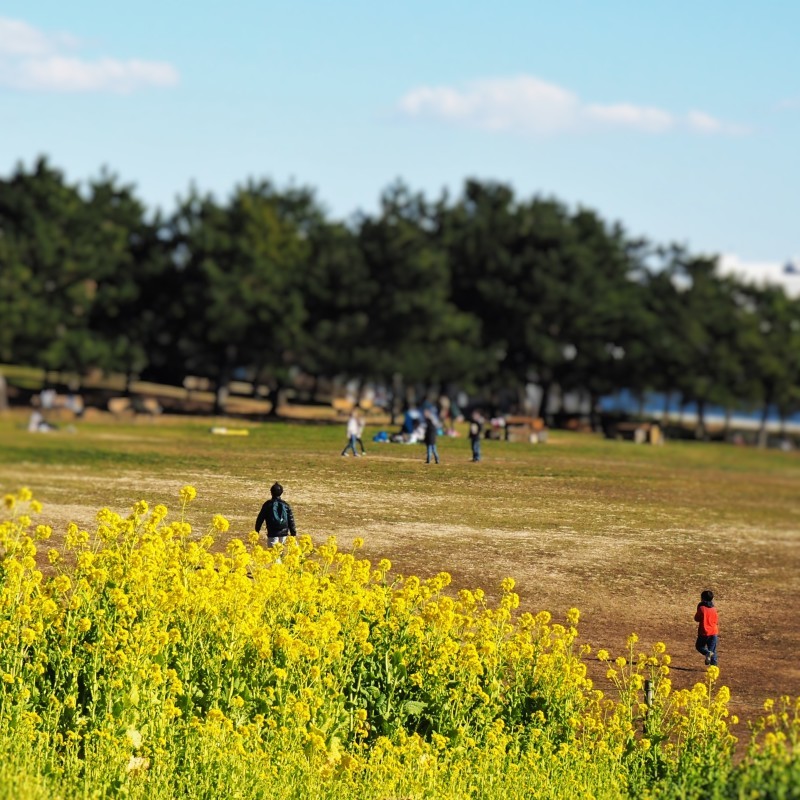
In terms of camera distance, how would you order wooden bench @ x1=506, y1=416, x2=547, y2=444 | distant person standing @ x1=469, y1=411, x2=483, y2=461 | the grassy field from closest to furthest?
the grassy field
distant person standing @ x1=469, y1=411, x2=483, y2=461
wooden bench @ x1=506, y1=416, x2=547, y2=444

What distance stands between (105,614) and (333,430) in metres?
9.50

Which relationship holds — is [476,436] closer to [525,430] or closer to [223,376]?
[525,430]

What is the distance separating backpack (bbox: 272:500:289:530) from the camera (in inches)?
677

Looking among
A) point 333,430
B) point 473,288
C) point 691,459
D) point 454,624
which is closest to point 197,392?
point 473,288

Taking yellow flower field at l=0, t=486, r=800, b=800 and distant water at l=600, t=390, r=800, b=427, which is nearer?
yellow flower field at l=0, t=486, r=800, b=800

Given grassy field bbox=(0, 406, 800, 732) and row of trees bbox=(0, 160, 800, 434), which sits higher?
row of trees bbox=(0, 160, 800, 434)

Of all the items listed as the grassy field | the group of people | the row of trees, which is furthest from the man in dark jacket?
the row of trees

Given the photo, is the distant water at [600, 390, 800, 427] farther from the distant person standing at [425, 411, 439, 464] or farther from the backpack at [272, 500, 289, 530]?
the backpack at [272, 500, 289, 530]

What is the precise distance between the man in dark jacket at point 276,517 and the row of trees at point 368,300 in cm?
4823

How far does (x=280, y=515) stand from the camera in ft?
56.6

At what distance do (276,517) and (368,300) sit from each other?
50390mm

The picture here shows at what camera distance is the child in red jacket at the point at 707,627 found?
17.3 m

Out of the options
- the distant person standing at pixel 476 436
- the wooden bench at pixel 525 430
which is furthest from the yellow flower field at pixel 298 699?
the wooden bench at pixel 525 430

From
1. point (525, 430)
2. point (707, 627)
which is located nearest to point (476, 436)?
point (707, 627)
